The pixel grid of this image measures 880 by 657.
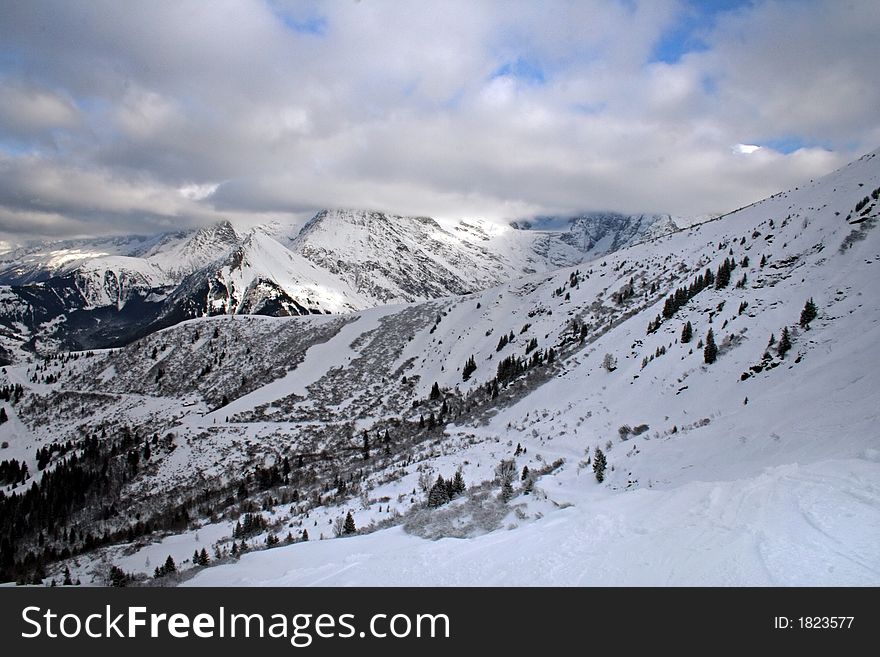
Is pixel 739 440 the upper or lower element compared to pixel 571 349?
lower

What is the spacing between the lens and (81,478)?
2319 inches

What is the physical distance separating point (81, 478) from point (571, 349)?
63.2m

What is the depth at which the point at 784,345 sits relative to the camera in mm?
23297

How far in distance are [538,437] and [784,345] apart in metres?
14.1

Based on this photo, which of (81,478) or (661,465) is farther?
(81,478)

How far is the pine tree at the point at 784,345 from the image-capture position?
23047 millimetres

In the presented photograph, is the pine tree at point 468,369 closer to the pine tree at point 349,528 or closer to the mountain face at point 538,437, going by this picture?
the mountain face at point 538,437

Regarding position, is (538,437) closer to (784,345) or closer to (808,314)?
(784,345)

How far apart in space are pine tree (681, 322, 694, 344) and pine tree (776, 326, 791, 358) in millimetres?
7419

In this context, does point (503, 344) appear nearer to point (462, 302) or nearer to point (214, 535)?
point (462, 302)

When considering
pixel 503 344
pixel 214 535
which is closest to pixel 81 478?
pixel 214 535

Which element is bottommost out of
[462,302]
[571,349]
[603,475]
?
[603,475]

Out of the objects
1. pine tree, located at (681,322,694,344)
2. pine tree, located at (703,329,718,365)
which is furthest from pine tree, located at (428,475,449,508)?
pine tree, located at (681,322,694,344)
